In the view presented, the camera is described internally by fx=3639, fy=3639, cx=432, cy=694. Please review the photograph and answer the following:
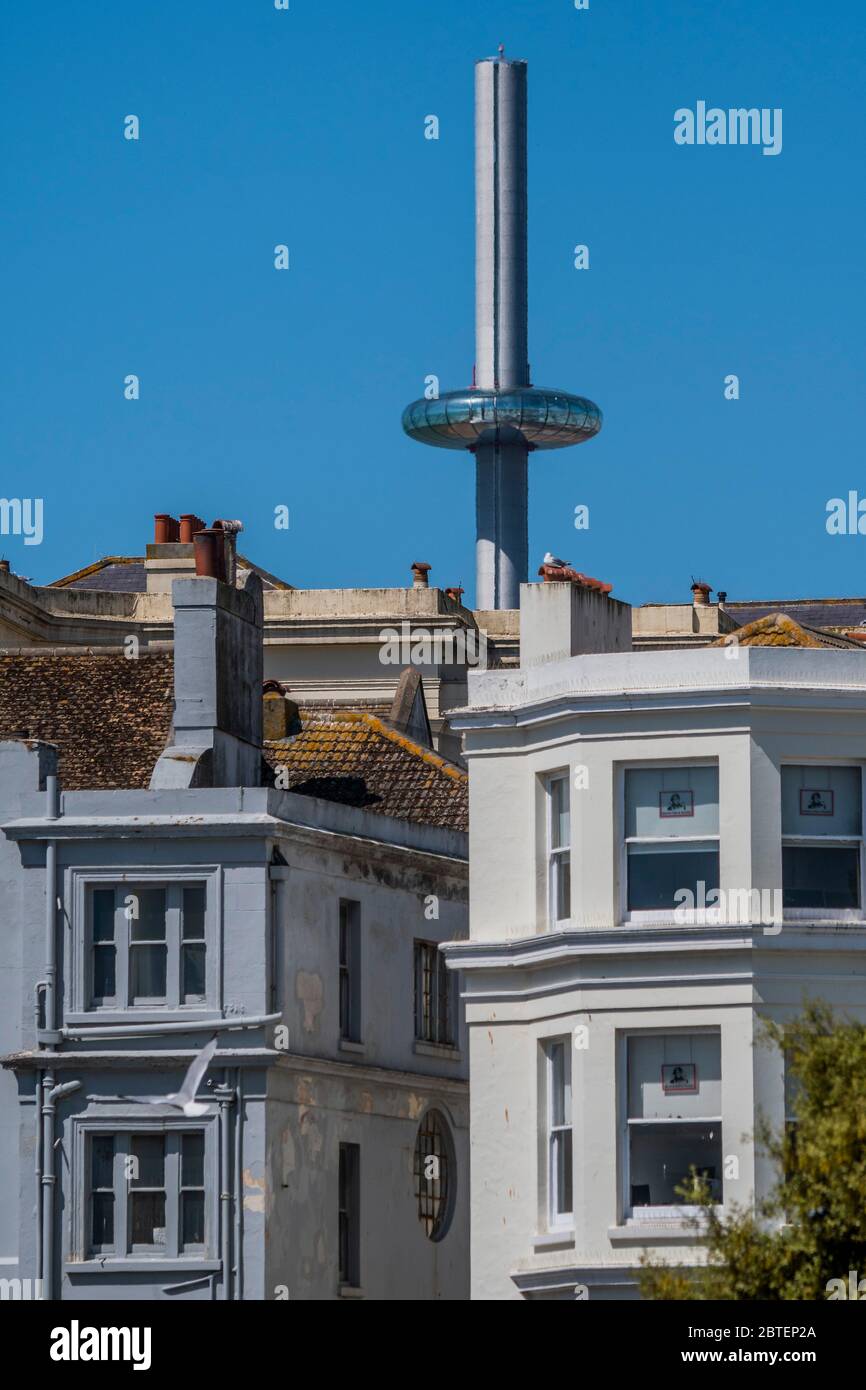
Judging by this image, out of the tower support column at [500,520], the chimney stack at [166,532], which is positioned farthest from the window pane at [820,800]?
the tower support column at [500,520]

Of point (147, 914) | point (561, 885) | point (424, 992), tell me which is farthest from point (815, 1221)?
point (424, 992)

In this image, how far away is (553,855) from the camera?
144 ft

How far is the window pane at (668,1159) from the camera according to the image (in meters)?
41.9

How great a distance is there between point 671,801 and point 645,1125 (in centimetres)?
384

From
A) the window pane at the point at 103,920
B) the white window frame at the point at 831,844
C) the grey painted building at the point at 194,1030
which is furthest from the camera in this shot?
the window pane at the point at 103,920

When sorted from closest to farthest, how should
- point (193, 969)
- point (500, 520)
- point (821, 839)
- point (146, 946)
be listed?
1. point (821, 839)
2. point (193, 969)
3. point (146, 946)
4. point (500, 520)

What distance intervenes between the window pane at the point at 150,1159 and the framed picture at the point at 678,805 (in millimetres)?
8408

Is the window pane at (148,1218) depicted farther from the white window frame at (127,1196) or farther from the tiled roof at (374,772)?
the tiled roof at (374,772)

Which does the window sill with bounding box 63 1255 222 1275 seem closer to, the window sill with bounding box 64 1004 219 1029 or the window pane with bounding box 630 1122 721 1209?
the window sill with bounding box 64 1004 219 1029

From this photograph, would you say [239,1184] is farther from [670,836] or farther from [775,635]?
[775,635]

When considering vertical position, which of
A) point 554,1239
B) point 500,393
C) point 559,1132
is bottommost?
point 554,1239

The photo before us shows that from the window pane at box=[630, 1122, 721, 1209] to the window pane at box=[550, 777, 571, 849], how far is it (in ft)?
12.3

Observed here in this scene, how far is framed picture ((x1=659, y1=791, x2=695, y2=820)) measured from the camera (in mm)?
42906

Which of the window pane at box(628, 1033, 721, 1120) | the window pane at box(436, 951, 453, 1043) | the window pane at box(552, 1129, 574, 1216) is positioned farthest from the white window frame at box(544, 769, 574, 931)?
the window pane at box(436, 951, 453, 1043)
